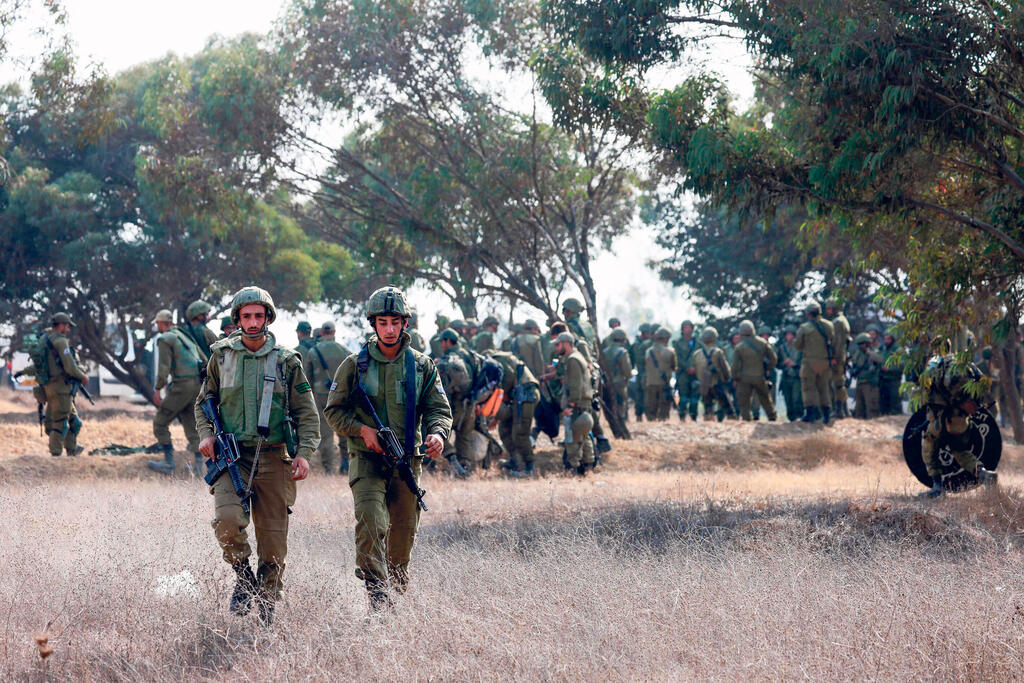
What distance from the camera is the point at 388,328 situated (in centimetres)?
553

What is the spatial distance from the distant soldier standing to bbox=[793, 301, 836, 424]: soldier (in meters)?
10.3

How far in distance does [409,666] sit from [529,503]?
5.42 meters

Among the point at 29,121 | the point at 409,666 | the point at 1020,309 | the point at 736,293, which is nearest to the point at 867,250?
the point at 1020,309

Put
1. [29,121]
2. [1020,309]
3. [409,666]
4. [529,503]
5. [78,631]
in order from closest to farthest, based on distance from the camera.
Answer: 1. [409,666]
2. [78,631]
3. [1020,309]
4. [529,503]
5. [29,121]

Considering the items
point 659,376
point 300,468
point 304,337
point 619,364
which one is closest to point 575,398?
A: point 304,337

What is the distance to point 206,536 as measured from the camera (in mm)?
7523

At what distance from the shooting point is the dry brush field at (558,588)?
4.54m

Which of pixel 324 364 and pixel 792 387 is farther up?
pixel 324 364

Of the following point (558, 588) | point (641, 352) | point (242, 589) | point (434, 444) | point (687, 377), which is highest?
point (641, 352)

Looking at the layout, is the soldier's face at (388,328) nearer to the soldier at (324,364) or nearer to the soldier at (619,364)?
the soldier at (324,364)

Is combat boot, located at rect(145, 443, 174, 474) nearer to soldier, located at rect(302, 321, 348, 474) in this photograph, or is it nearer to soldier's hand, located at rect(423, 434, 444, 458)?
soldier, located at rect(302, 321, 348, 474)

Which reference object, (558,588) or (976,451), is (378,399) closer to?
(558,588)

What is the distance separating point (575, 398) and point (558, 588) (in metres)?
6.20

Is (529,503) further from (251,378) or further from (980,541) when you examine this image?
(251,378)
